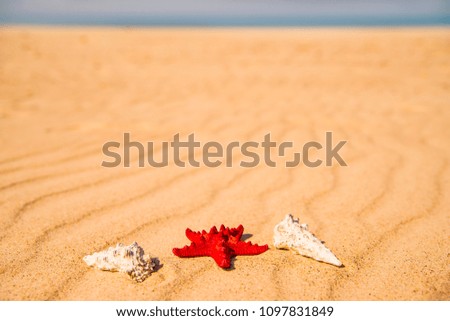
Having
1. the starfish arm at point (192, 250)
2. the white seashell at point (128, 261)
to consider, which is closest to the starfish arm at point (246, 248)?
the starfish arm at point (192, 250)

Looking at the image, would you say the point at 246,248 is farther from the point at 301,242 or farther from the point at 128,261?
the point at 128,261

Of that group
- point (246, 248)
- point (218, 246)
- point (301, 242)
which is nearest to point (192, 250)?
point (218, 246)

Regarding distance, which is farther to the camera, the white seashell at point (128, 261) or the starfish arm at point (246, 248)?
the starfish arm at point (246, 248)

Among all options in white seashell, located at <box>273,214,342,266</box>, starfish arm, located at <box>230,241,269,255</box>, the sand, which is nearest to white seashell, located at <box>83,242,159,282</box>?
the sand

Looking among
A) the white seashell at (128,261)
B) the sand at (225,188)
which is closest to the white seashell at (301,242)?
the sand at (225,188)

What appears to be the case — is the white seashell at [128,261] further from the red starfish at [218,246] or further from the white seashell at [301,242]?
the white seashell at [301,242]

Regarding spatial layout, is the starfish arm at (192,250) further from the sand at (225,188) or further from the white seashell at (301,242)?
the white seashell at (301,242)

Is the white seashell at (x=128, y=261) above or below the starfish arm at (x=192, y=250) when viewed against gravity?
above
